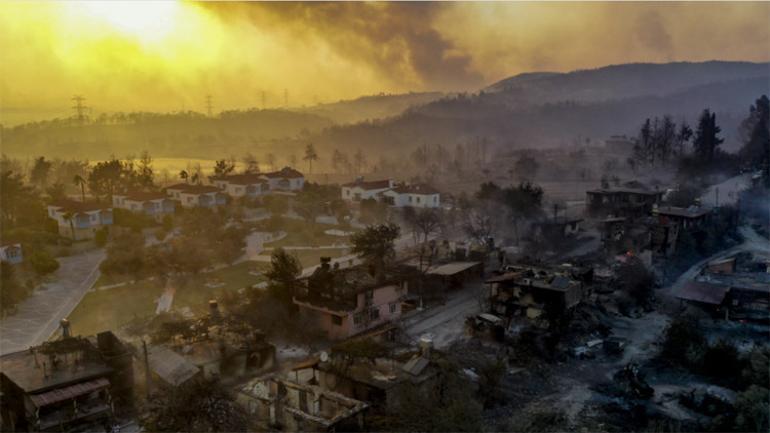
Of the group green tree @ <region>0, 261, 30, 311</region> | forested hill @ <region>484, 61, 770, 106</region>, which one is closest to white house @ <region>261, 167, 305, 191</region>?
green tree @ <region>0, 261, 30, 311</region>

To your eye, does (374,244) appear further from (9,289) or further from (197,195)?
(197,195)

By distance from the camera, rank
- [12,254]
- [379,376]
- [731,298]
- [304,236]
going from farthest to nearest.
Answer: [304,236] → [12,254] → [731,298] → [379,376]

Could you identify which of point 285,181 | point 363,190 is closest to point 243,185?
point 285,181

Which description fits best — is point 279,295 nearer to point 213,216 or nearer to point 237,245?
point 237,245

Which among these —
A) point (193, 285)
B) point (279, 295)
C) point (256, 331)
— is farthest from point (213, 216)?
point (256, 331)

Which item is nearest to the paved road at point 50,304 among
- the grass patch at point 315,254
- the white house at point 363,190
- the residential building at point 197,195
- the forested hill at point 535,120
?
the grass patch at point 315,254
